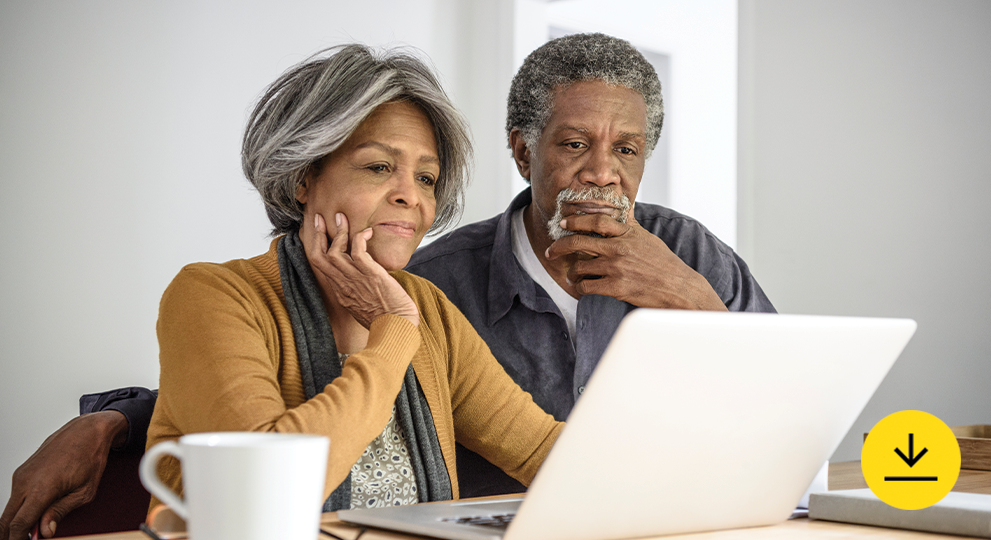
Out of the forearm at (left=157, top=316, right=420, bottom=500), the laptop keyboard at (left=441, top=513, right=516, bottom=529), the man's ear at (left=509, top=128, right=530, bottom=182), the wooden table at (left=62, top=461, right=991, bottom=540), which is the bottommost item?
the wooden table at (left=62, top=461, right=991, bottom=540)

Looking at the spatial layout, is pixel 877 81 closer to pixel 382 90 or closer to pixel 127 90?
pixel 382 90

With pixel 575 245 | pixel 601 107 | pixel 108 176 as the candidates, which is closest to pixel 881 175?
pixel 601 107

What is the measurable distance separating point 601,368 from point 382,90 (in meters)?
0.78

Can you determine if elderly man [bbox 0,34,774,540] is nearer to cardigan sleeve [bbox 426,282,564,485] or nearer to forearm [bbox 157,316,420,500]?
cardigan sleeve [bbox 426,282,564,485]

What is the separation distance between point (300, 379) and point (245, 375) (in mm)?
201

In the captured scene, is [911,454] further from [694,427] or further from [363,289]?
[363,289]

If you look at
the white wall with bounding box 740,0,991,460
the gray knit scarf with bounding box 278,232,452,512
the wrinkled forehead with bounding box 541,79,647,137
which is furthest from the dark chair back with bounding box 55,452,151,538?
the white wall with bounding box 740,0,991,460

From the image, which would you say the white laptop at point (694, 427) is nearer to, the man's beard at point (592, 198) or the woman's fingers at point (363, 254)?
the woman's fingers at point (363, 254)

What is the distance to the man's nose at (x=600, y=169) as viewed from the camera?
66.9 inches

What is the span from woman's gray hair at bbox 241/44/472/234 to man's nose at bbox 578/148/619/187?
1.45 feet

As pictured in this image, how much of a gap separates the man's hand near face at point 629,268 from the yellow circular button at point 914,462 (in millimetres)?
816

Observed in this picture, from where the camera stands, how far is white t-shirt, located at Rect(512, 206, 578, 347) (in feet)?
5.71

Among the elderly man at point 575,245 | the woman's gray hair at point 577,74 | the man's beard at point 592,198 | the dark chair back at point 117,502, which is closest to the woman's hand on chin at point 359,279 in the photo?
the dark chair back at point 117,502

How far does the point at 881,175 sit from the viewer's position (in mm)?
2387
